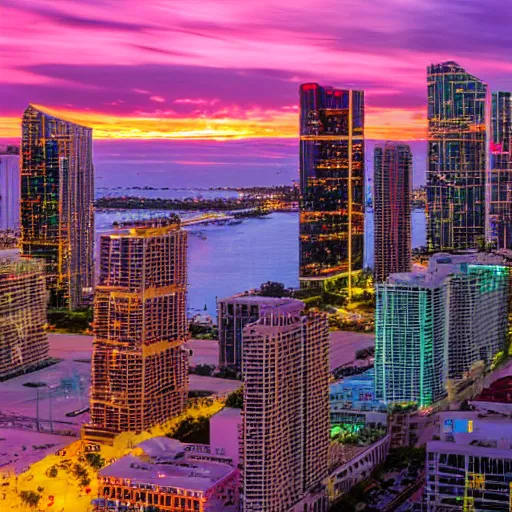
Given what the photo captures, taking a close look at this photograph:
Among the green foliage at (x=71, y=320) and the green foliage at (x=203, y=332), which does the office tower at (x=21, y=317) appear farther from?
the green foliage at (x=203, y=332)

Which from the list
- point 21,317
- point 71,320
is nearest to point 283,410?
point 21,317

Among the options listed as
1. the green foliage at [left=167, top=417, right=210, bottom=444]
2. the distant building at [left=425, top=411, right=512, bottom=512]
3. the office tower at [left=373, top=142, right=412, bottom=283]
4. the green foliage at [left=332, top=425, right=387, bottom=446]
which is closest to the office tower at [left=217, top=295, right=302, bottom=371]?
the green foliage at [left=167, top=417, right=210, bottom=444]

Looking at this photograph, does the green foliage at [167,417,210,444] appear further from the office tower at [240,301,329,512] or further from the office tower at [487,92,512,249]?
the office tower at [487,92,512,249]

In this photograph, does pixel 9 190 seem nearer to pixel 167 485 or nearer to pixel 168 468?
pixel 168 468

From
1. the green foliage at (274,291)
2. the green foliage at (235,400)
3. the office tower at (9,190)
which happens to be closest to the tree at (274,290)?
the green foliage at (274,291)

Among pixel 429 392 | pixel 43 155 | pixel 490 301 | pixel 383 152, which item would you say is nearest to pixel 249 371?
pixel 429 392

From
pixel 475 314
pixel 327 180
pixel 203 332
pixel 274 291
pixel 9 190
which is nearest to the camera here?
pixel 475 314
